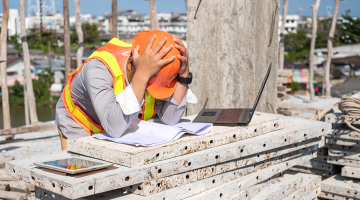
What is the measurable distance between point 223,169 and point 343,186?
77.4 inches

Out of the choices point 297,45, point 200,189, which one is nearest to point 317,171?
point 200,189

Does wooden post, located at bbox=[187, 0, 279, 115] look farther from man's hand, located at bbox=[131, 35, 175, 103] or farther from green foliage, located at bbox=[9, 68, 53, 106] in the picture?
green foliage, located at bbox=[9, 68, 53, 106]

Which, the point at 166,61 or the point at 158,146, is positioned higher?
the point at 166,61

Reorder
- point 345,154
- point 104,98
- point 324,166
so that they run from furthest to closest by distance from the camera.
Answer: point 324,166 < point 345,154 < point 104,98

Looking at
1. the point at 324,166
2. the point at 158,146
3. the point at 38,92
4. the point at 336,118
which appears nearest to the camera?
the point at 158,146

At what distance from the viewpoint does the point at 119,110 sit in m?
2.16

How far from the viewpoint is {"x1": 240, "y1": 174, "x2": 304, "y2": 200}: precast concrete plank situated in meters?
2.46

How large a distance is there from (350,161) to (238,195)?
6.40ft

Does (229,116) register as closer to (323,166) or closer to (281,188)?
(281,188)

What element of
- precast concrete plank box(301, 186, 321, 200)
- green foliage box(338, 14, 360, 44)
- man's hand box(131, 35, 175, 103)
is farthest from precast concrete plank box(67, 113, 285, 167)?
green foliage box(338, 14, 360, 44)

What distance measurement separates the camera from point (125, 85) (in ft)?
7.95

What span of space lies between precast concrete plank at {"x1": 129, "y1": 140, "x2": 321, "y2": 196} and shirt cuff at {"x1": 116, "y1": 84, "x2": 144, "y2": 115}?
0.46 m

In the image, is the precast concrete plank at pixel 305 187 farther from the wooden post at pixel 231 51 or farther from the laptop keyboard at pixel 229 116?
the wooden post at pixel 231 51

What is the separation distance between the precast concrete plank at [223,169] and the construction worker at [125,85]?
44 cm
